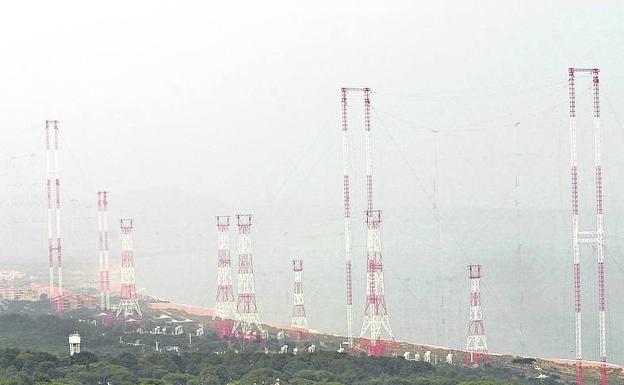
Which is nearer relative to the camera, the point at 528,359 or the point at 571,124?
the point at 571,124

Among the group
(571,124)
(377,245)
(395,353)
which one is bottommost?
(395,353)

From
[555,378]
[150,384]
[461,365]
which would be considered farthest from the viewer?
[461,365]

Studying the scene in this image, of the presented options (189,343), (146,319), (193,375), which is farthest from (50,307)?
(193,375)

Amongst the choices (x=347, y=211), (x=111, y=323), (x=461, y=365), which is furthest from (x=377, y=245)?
(x=111, y=323)

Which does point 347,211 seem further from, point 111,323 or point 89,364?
point 111,323

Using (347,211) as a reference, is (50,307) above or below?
below

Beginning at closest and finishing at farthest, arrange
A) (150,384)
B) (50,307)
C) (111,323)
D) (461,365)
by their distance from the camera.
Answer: (150,384)
(461,365)
(111,323)
(50,307)

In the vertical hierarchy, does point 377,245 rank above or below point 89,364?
above

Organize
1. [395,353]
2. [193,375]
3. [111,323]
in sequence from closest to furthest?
[193,375], [395,353], [111,323]

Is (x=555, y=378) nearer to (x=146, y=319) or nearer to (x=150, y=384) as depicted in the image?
(x=150, y=384)
